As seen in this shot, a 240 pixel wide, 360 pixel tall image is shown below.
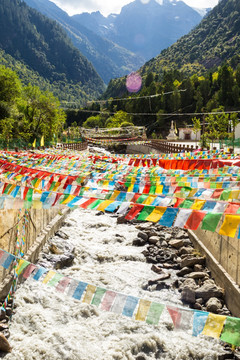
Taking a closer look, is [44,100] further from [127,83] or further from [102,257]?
[127,83]

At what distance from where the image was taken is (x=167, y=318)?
23.7 feet

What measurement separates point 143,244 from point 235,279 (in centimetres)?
494

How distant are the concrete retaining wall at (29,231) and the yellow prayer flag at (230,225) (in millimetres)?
4641

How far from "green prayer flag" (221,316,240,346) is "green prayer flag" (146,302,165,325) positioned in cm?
72

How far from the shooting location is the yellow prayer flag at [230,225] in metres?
4.18

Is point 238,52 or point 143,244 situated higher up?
point 238,52

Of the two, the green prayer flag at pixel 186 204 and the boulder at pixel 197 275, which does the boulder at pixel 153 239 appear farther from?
the green prayer flag at pixel 186 204

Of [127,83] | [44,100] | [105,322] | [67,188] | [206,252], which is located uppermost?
[127,83]

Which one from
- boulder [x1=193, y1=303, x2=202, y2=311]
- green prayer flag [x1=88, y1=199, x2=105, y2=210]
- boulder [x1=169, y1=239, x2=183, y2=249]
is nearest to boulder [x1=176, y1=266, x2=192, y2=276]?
boulder [x1=193, y1=303, x2=202, y2=311]

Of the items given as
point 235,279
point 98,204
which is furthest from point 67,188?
point 235,279

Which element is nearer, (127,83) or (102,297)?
(102,297)

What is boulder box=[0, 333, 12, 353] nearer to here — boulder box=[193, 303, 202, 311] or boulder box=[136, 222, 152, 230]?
boulder box=[193, 303, 202, 311]

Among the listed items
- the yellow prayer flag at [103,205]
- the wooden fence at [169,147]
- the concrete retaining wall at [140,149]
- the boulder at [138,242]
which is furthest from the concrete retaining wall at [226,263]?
the concrete retaining wall at [140,149]

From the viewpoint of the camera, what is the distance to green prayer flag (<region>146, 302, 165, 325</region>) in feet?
12.4
